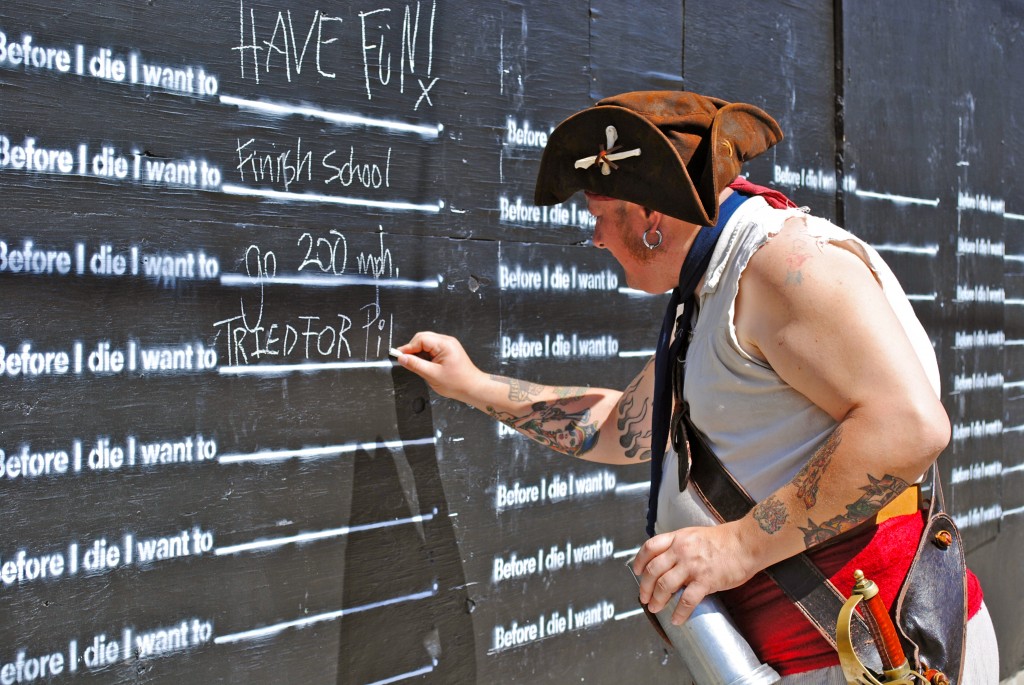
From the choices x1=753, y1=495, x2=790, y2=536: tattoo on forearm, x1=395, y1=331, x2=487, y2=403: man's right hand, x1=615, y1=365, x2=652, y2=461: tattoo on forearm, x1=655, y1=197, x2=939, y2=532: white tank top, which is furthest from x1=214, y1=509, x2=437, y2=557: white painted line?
x1=753, y1=495, x2=790, y2=536: tattoo on forearm

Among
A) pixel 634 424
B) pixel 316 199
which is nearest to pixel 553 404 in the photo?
pixel 634 424

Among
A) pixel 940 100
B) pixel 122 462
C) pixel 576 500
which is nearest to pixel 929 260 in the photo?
pixel 940 100

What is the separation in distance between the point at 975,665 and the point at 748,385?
0.75 meters

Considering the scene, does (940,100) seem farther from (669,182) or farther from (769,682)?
(769,682)

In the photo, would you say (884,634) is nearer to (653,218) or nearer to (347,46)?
(653,218)

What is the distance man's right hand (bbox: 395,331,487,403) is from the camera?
110 inches

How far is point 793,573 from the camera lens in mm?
1906

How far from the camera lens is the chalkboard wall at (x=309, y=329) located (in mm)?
2242

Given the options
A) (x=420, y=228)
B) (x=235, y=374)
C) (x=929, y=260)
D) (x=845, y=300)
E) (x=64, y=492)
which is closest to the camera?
(x=845, y=300)

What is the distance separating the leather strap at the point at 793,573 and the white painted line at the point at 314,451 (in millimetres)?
1065

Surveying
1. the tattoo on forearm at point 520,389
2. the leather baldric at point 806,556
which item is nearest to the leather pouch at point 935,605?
the leather baldric at point 806,556

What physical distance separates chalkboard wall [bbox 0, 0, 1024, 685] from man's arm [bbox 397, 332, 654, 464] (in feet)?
0.37

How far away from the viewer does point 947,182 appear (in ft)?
16.3

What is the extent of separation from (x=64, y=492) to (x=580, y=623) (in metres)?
1.78
